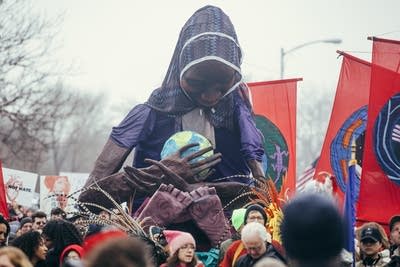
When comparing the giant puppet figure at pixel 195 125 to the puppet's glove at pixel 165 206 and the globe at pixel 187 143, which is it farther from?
the puppet's glove at pixel 165 206

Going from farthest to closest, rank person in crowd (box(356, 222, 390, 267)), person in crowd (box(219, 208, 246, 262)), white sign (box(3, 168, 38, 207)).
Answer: white sign (box(3, 168, 38, 207)) → person in crowd (box(219, 208, 246, 262)) → person in crowd (box(356, 222, 390, 267))

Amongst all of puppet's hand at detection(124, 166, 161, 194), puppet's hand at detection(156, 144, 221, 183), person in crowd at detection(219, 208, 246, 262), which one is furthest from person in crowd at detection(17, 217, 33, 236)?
person in crowd at detection(219, 208, 246, 262)

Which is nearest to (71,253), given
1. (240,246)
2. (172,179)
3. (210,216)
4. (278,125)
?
(240,246)

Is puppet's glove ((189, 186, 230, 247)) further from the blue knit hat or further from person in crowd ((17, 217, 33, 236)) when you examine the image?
person in crowd ((17, 217, 33, 236))

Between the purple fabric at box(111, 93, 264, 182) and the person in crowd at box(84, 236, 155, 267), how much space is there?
929 centimetres

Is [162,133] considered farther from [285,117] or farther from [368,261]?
[368,261]

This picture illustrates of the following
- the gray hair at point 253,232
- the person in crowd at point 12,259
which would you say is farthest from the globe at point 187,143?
the person in crowd at point 12,259

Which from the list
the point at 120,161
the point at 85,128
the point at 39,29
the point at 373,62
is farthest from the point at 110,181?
the point at 85,128

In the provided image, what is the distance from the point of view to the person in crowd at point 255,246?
1000 centimetres

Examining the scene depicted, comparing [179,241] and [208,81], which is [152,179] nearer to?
[208,81]

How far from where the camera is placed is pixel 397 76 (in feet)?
45.1

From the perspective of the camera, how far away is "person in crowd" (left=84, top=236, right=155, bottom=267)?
527cm

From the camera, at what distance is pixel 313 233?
16.9ft

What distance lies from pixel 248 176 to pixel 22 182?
6.04 metres
